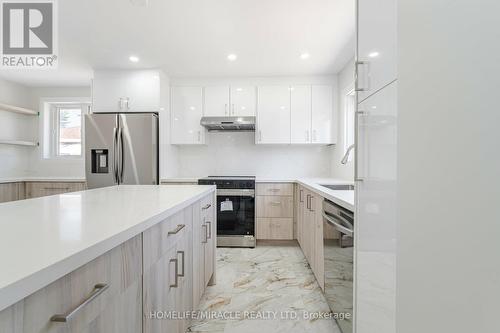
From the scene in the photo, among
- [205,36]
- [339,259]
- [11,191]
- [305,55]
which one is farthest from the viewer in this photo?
[11,191]

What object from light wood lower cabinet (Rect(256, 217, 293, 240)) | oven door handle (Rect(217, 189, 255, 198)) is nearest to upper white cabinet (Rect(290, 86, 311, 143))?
oven door handle (Rect(217, 189, 255, 198))

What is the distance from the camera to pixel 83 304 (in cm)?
55

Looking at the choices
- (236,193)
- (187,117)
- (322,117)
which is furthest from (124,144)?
(322,117)

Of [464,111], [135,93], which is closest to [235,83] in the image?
[135,93]

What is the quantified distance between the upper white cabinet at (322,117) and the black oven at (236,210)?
1.21 metres

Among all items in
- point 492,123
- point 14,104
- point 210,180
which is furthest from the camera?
point 14,104

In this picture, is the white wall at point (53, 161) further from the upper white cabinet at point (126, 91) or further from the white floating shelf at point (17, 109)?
the upper white cabinet at point (126, 91)

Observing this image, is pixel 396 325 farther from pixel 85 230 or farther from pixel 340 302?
pixel 85 230

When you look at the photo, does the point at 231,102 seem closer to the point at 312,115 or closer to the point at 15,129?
the point at 312,115

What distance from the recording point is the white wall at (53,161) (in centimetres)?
421

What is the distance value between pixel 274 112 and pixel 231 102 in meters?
0.65

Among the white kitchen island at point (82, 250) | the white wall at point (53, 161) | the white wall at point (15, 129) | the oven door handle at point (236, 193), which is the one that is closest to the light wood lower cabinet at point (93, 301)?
the white kitchen island at point (82, 250)

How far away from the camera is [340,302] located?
60.3 inches

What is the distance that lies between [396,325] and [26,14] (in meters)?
3.50
